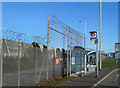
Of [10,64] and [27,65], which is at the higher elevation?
[10,64]

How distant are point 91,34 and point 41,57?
21.9 ft

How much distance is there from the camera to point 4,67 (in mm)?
6520

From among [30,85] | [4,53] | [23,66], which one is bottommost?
[30,85]

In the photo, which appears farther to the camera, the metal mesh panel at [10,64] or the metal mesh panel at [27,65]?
the metal mesh panel at [27,65]

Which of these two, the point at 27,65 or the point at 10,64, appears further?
the point at 27,65

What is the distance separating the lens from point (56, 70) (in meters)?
12.6

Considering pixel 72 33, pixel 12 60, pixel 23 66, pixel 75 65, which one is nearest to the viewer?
pixel 12 60

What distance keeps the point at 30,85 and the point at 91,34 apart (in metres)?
8.42

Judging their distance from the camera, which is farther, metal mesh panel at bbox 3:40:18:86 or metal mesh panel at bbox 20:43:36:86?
metal mesh panel at bbox 20:43:36:86

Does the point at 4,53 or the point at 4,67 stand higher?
the point at 4,53

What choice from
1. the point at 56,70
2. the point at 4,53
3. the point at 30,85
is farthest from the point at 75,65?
the point at 4,53

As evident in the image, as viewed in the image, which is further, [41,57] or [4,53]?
[41,57]

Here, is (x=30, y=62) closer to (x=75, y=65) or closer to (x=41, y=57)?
(x=41, y=57)

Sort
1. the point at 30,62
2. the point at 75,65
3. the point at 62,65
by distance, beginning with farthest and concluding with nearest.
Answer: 1. the point at 75,65
2. the point at 62,65
3. the point at 30,62
